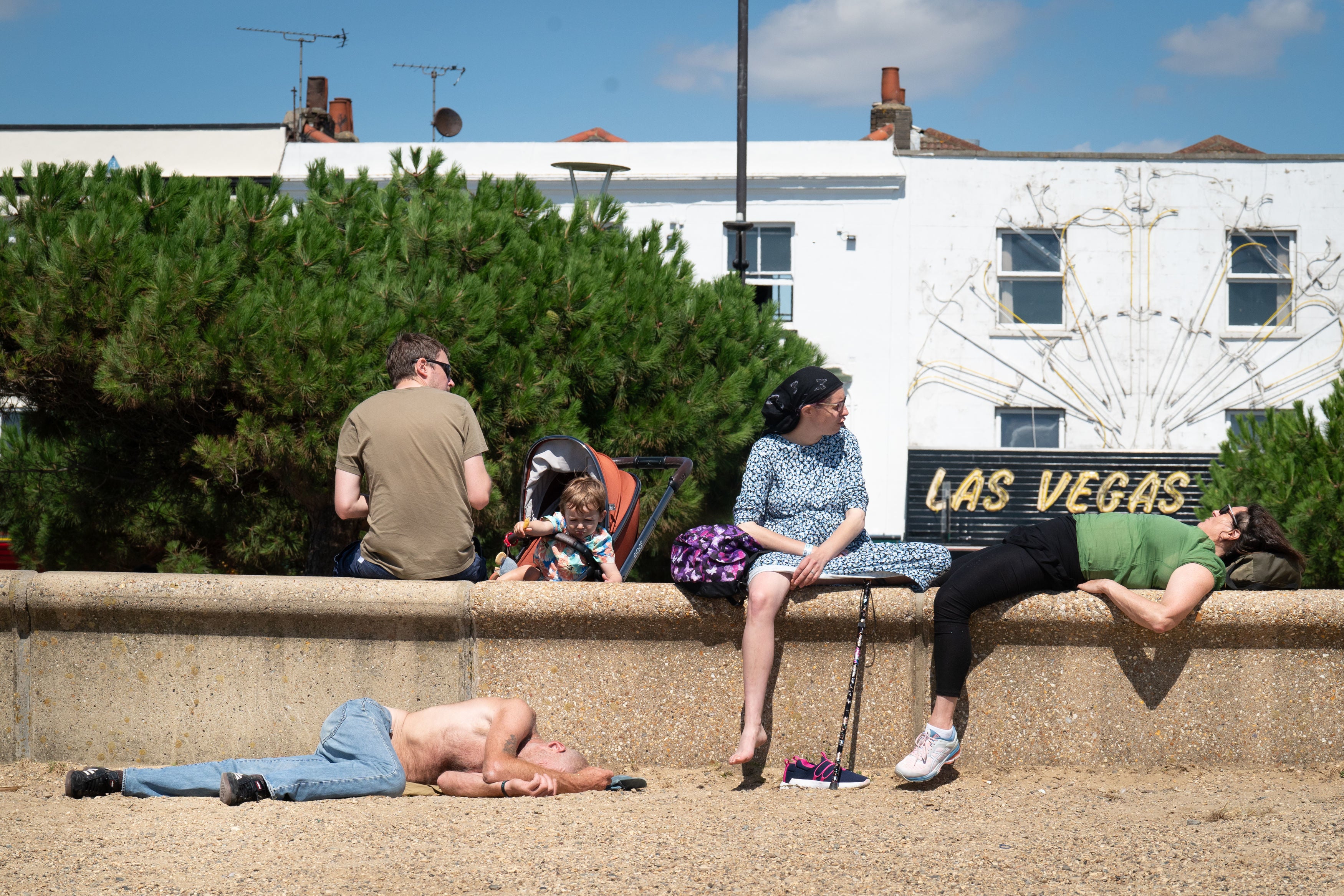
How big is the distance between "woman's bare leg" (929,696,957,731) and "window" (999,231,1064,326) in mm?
17097

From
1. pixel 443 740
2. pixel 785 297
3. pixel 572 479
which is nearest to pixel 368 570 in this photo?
pixel 443 740

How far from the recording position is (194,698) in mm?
4652

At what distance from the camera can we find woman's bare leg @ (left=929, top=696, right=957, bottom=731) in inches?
169

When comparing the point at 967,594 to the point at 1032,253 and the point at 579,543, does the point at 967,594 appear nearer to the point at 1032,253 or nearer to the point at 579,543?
the point at 579,543

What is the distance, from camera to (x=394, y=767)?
4.14 meters

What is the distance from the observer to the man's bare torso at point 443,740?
13.9ft

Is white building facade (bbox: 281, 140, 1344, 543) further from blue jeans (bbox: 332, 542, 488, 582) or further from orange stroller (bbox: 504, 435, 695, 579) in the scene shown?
blue jeans (bbox: 332, 542, 488, 582)

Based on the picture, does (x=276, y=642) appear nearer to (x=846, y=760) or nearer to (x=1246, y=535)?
(x=846, y=760)

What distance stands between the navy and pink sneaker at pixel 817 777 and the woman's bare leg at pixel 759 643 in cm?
16

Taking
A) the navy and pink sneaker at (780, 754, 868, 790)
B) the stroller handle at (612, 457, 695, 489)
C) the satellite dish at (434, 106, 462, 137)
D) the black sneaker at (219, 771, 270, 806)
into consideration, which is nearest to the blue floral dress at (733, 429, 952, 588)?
the navy and pink sneaker at (780, 754, 868, 790)

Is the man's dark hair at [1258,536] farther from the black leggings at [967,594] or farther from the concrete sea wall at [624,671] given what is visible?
the black leggings at [967,594]

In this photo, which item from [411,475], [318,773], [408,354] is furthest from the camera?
[408,354]

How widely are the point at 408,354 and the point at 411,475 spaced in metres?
0.60

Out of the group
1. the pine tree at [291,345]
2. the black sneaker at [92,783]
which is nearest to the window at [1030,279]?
the pine tree at [291,345]
